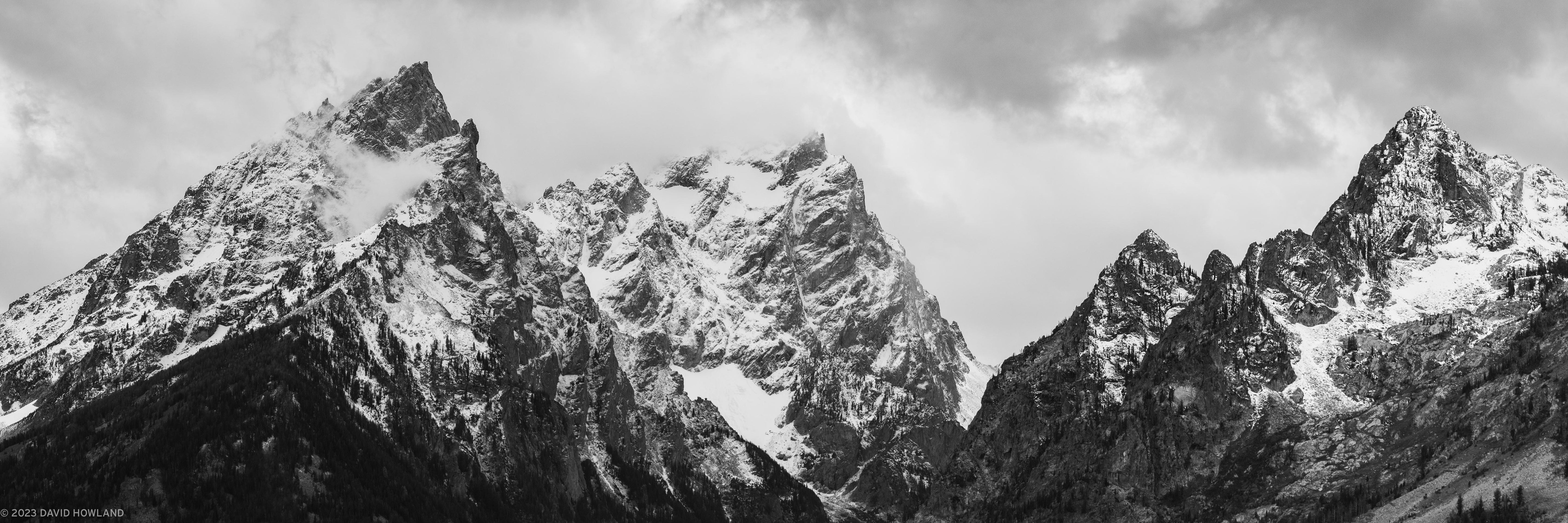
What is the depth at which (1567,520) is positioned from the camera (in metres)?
197
